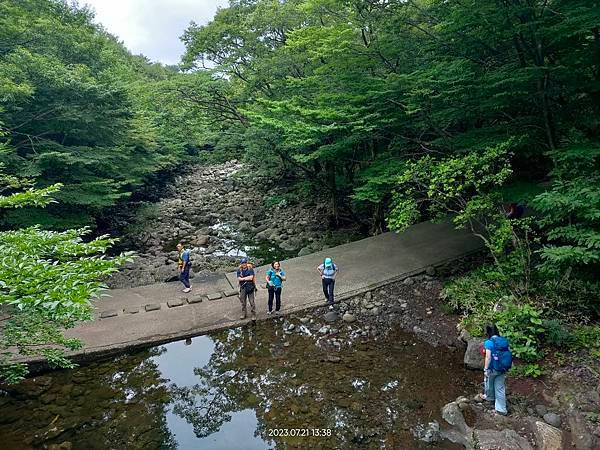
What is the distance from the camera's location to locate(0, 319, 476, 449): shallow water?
592 cm

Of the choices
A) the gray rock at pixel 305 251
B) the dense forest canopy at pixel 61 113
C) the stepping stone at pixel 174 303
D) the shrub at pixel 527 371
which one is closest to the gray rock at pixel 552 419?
the shrub at pixel 527 371

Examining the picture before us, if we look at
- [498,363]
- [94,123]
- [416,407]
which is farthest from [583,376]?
[94,123]

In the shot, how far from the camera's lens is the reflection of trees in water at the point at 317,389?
19.7 feet

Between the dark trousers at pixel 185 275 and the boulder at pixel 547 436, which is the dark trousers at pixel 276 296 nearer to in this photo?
the dark trousers at pixel 185 275

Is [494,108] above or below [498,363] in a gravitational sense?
above

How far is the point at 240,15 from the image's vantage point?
62.8 ft

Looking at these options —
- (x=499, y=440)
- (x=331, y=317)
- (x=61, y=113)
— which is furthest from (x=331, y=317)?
(x=61, y=113)

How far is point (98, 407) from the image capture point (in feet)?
21.7

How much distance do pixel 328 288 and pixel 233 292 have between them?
2569 millimetres

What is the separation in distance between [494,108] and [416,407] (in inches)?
289

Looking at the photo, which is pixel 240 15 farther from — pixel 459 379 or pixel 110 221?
pixel 459 379

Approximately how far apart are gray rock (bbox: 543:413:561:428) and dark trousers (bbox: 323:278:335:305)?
485cm
